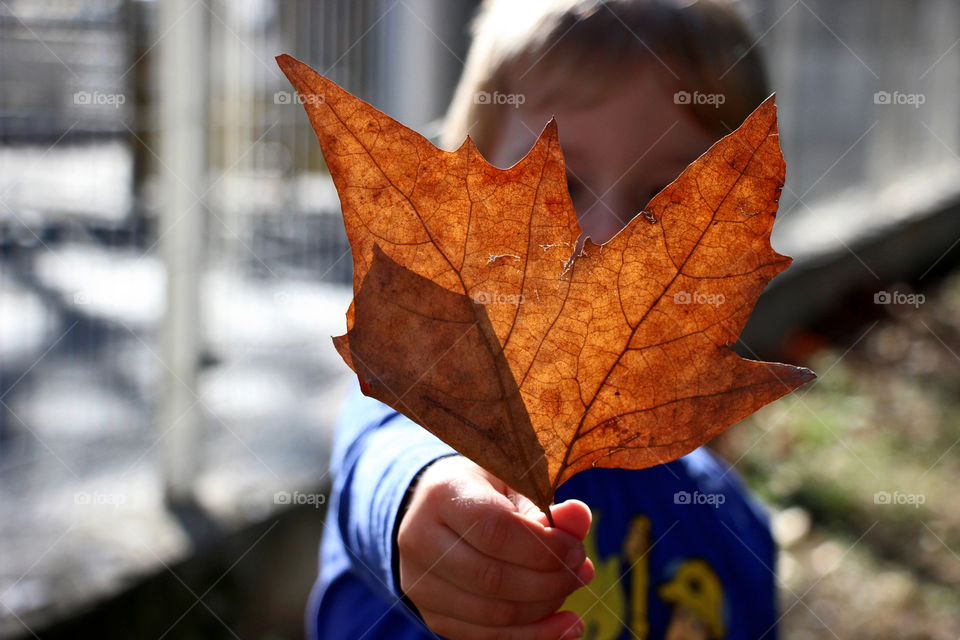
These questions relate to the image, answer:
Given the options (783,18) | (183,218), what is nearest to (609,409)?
(183,218)

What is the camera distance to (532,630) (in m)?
0.51

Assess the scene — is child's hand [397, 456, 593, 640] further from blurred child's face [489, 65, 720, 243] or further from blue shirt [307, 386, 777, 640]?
blurred child's face [489, 65, 720, 243]

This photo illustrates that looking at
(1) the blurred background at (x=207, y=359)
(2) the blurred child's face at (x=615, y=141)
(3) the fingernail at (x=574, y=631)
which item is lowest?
(1) the blurred background at (x=207, y=359)

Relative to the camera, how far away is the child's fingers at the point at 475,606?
1.69ft

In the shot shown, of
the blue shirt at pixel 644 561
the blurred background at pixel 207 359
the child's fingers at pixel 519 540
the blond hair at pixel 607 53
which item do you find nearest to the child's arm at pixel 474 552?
the child's fingers at pixel 519 540

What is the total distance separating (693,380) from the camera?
1.58ft

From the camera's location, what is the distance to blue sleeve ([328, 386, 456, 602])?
70 centimetres

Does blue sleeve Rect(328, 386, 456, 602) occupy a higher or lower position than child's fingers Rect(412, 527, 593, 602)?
lower

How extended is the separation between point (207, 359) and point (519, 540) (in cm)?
225

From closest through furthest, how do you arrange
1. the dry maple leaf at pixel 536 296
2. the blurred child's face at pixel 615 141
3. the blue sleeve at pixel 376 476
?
1. the dry maple leaf at pixel 536 296
2. the blue sleeve at pixel 376 476
3. the blurred child's face at pixel 615 141

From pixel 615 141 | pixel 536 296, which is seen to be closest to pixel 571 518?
pixel 536 296

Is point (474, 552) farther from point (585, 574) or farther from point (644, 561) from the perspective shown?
point (644, 561)

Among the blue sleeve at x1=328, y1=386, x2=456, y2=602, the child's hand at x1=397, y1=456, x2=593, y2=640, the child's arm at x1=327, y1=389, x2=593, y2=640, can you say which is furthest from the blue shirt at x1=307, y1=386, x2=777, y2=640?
the child's hand at x1=397, y1=456, x2=593, y2=640

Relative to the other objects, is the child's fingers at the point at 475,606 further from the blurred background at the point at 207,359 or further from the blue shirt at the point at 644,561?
the blurred background at the point at 207,359
